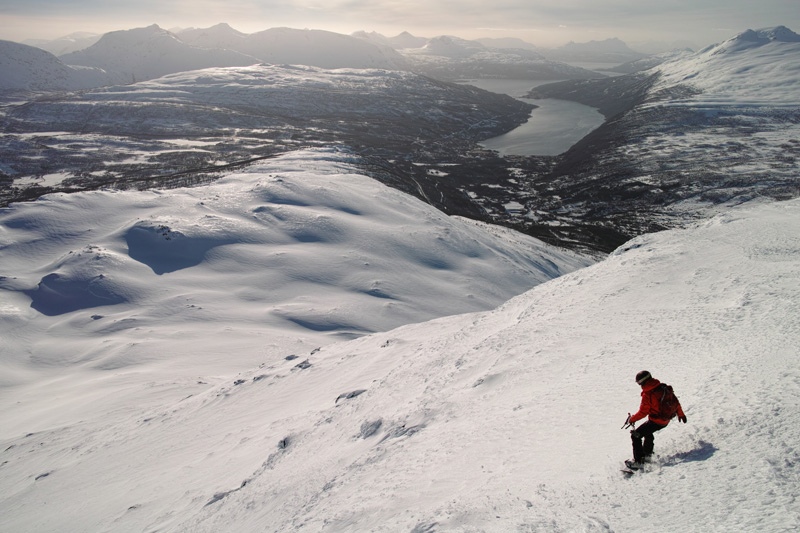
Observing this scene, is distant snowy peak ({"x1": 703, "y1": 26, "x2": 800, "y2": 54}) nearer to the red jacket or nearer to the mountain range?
the mountain range

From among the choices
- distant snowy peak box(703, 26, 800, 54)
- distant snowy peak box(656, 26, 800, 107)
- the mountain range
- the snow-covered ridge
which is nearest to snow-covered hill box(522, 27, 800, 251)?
distant snowy peak box(656, 26, 800, 107)

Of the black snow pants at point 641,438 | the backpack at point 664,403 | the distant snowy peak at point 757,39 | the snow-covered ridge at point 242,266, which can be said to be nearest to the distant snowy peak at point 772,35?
the distant snowy peak at point 757,39

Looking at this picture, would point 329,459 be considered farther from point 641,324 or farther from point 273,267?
point 273,267

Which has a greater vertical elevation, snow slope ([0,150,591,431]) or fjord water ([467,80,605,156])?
fjord water ([467,80,605,156])

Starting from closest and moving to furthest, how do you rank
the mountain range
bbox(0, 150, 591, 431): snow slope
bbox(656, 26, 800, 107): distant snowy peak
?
1. the mountain range
2. bbox(0, 150, 591, 431): snow slope
3. bbox(656, 26, 800, 107): distant snowy peak

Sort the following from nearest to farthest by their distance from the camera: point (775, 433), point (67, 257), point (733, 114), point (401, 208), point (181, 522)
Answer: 1. point (775, 433)
2. point (181, 522)
3. point (67, 257)
4. point (401, 208)
5. point (733, 114)

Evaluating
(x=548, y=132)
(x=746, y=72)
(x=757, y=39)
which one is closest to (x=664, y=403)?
(x=548, y=132)

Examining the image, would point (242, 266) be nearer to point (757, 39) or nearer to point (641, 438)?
point (641, 438)

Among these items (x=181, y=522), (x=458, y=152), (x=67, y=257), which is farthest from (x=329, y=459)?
(x=458, y=152)
